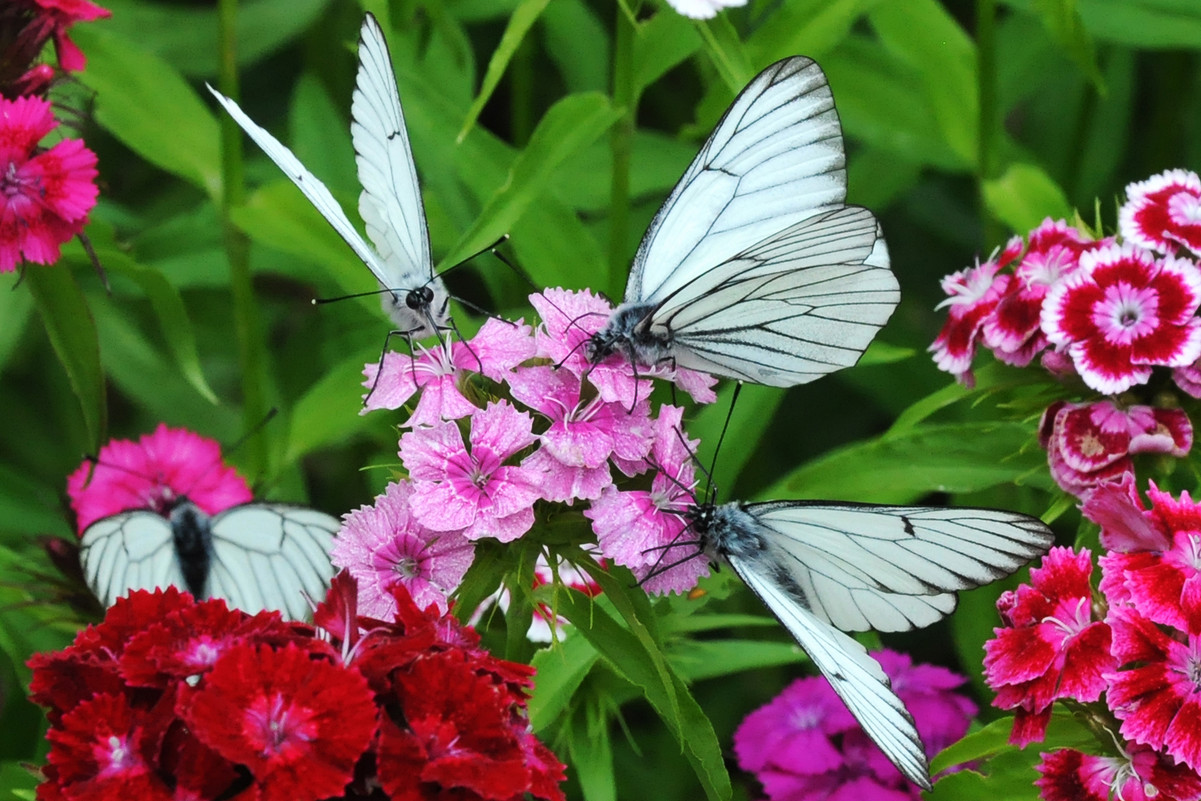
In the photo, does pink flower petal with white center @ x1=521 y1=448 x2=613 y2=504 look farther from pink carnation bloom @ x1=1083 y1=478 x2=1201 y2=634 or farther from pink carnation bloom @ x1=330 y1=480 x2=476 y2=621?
pink carnation bloom @ x1=1083 y1=478 x2=1201 y2=634

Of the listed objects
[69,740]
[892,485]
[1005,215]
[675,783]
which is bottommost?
[675,783]

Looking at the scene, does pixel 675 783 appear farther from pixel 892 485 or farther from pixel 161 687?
pixel 161 687

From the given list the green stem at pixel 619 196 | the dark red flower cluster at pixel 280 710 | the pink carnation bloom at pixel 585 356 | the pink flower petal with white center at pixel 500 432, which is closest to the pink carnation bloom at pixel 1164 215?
the pink carnation bloom at pixel 585 356

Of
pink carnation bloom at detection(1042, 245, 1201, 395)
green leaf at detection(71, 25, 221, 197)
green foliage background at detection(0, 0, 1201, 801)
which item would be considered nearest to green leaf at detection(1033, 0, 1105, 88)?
green foliage background at detection(0, 0, 1201, 801)

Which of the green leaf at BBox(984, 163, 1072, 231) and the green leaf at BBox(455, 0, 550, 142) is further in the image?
the green leaf at BBox(984, 163, 1072, 231)

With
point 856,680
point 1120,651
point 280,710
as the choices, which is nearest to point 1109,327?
point 1120,651

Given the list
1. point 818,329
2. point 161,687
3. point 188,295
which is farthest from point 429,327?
point 188,295
